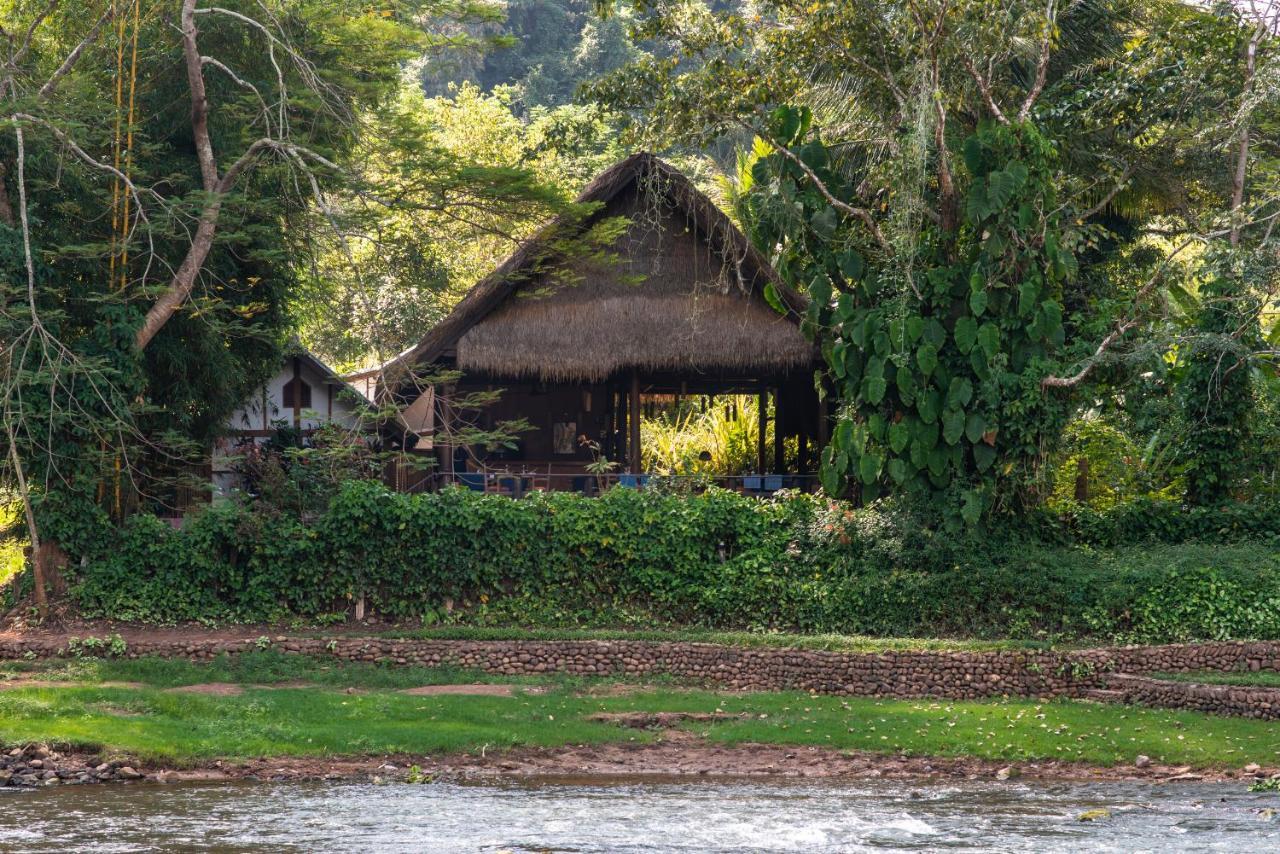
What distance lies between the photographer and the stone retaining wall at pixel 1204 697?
14.9 metres

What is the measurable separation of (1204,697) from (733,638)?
5.30m

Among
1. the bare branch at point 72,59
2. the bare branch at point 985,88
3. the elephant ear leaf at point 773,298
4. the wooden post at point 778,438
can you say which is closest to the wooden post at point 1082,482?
the wooden post at point 778,438

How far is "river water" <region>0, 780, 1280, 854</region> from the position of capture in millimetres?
11180

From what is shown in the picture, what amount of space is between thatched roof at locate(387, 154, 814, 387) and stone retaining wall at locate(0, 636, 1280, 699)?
17.0ft

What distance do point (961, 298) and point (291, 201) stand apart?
360 inches

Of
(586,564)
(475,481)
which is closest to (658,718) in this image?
(586,564)

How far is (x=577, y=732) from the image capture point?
1463cm

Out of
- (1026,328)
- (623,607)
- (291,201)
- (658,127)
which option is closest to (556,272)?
(658,127)

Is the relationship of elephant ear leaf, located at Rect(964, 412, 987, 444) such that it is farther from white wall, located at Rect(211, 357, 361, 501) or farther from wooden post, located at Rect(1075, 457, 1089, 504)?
white wall, located at Rect(211, 357, 361, 501)

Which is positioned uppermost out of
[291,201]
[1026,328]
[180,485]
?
[291,201]

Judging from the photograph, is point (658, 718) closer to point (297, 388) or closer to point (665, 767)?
point (665, 767)

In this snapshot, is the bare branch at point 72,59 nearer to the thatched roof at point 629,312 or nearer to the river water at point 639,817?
the thatched roof at point 629,312

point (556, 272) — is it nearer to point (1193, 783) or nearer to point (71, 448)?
point (71, 448)

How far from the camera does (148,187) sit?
1875 centimetres
